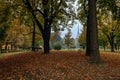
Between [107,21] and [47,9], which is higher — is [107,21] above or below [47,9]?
above

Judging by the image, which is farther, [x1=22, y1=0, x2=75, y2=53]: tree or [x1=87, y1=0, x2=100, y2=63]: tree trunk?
[x1=22, y1=0, x2=75, y2=53]: tree

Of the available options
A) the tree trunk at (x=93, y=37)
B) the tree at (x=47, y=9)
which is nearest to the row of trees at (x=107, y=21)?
the tree at (x=47, y=9)

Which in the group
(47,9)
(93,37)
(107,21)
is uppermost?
(107,21)

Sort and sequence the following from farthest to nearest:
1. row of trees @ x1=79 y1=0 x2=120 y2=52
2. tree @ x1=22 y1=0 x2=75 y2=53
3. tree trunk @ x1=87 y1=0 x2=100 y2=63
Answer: tree @ x1=22 y1=0 x2=75 y2=53 → row of trees @ x1=79 y1=0 x2=120 y2=52 → tree trunk @ x1=87 y1=0 x2=100 y2=63

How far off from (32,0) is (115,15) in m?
7.61

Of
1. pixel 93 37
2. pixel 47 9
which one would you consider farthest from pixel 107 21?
pixel 93 37

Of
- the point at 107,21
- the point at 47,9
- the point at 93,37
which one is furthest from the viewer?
the point at 107,21

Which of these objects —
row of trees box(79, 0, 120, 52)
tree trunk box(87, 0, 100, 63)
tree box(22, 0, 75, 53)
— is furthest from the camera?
tree box(22, 0, 75, 53)

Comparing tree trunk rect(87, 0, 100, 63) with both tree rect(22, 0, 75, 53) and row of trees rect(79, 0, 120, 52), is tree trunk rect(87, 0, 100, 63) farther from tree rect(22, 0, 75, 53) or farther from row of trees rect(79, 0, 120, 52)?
tree rect(22, 0, 75, 53)

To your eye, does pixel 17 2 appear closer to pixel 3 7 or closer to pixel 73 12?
pixel 3 7

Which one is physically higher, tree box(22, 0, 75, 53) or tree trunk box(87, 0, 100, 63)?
tree box(22, 0, 75, 53)

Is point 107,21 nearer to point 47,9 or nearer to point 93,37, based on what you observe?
point 47,9

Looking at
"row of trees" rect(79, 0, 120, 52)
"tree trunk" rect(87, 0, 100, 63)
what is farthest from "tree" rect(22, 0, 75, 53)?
"tree trunk" rect(87, 0, 100, 63)

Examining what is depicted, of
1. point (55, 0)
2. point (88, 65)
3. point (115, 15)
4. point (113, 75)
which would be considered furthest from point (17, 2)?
point (113, 75)
